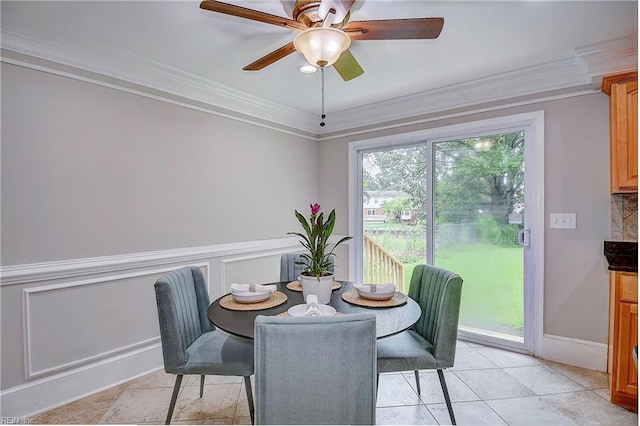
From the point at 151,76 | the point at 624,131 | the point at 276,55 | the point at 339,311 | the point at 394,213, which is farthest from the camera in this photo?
the point at 394,213

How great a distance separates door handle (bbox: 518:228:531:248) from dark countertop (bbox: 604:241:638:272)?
2.10ft

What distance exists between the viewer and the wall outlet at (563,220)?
2.67 m

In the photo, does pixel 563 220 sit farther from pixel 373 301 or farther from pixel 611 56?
pixel 373 301

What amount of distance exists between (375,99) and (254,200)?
5.35ft

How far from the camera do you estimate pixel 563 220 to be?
8.89 feet

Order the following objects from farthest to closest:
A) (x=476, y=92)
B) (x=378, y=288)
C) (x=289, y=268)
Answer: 1. (x=476, y=92)
2. (x=289, y=268)
3. (x=378, y=288)

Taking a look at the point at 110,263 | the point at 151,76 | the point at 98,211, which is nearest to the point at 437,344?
the point at 110,263

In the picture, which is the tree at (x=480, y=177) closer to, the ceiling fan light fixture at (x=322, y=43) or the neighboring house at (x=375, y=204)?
the neighboring house at (x=375, y=204)

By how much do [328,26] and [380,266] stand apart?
Answer: 9.40ft

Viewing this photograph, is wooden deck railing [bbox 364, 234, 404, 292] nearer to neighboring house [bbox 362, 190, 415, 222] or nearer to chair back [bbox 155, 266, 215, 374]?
neighboring house [bbox 362, 190, 415, 222]

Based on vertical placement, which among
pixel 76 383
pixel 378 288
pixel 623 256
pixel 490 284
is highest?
pixel 623 256

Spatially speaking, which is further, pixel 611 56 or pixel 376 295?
pixel 611 56

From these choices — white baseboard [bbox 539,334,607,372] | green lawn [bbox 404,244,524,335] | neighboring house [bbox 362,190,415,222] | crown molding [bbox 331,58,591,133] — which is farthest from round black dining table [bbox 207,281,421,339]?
crown molding [bbox 331,58,591,133]

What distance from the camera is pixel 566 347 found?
2.70 m
